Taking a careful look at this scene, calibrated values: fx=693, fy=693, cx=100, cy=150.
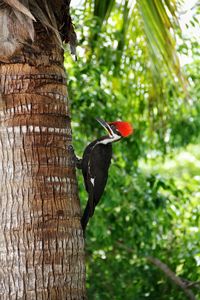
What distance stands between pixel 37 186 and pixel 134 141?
283cm

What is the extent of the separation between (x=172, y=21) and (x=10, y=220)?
230cm

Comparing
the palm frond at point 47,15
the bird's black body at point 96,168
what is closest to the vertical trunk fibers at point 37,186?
the palm frond at point 47,15

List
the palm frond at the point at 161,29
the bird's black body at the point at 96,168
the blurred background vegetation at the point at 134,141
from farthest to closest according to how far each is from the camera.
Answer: the blurred background vegetation at the point at 134,141 < the palm frond at the point at 161,29 < the bird's black body at the point at 96,168

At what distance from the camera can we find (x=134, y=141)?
580 centimetres

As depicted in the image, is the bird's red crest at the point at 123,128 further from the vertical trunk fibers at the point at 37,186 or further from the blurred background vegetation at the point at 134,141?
the blurred background vegetation at the point at 134,141

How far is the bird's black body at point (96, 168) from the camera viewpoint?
12.5ft

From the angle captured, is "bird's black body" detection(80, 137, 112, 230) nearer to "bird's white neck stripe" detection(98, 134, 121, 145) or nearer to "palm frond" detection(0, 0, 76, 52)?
"bird's white neck stripe" detection(98, 134, 121, 145)

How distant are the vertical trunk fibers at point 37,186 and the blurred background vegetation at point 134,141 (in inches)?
78.3

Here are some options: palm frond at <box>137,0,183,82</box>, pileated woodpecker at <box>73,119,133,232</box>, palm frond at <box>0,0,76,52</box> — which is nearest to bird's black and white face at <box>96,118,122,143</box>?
pileated woodpecker at <box>73,119,133,232</box>

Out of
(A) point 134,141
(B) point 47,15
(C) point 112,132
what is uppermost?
(B) point 47,15

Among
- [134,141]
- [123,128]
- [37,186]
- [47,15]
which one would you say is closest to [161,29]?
[123,128]

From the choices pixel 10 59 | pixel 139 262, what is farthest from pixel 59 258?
pixel 139 262

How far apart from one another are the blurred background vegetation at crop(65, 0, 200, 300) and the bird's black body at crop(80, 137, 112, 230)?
128 cm

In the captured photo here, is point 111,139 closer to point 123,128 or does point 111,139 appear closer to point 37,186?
point 123,128
